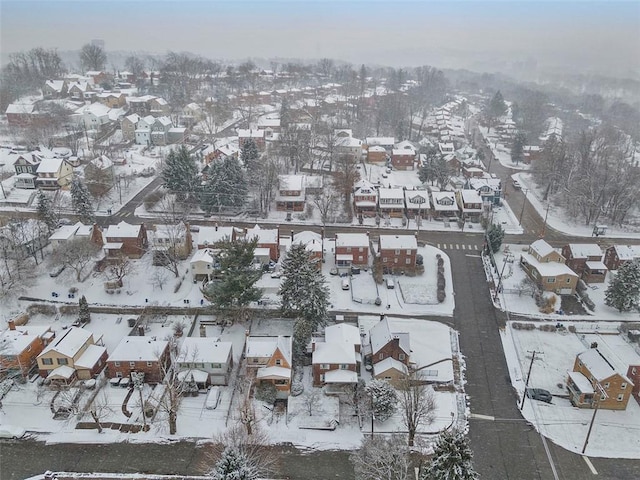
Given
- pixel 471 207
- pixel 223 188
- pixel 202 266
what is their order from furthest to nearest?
pixel 471 207, pixel 223 188, pixel 202 266

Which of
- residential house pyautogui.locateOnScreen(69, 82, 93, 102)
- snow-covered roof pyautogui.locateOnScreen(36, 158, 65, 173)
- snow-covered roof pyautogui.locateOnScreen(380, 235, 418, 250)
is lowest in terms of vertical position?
snow-covered roof pyautogui.locateOnScreen(380, 235, 418, 250)

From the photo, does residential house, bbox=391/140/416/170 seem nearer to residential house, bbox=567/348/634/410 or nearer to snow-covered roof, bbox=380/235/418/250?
snow-covered roof, bbox=380/235/418/250

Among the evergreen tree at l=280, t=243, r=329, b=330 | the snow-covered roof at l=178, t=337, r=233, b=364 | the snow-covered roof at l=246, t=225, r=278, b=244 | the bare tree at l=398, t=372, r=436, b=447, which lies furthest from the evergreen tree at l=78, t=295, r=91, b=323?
the bare tree at l=398, t=372, r=436, b=447

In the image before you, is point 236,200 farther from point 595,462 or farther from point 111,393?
point 595,462

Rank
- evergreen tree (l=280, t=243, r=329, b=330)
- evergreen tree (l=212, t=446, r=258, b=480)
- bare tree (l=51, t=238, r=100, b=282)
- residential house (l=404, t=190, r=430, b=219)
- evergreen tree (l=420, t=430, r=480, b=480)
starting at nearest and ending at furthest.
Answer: evergreen tree (l=420, t=430, r=480, b=480) < evergreen tree (l=212, t=446, r=258, b=480) < evergreen tree (l=280, t=243, r=329, b=330) < bare tree (l=51, t=238, r=100, b=282) < residential house (l=404, t=190, r=430, b=219)

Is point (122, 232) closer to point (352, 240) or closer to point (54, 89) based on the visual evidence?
point (352, 240)

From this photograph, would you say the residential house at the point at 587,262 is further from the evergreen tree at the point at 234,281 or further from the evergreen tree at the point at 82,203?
the evergreen tree at the point at 82,203

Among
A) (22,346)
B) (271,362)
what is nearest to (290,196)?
(271,362)
